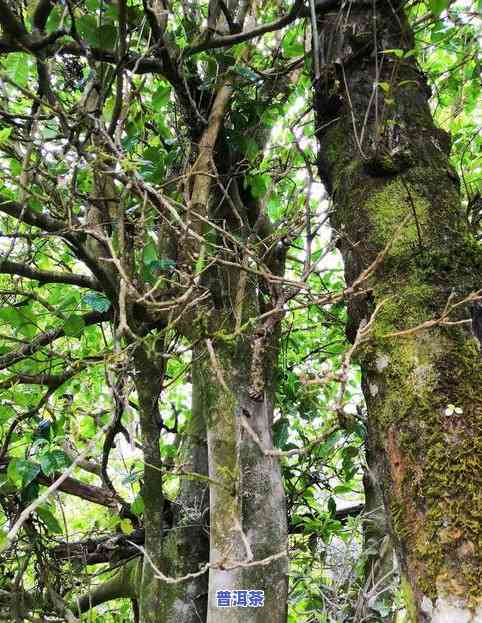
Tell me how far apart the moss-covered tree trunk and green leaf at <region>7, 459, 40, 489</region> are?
4.48 feet

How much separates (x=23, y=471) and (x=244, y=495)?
0.86 meters

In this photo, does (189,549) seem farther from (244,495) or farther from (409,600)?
(409,600)

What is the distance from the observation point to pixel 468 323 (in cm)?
137

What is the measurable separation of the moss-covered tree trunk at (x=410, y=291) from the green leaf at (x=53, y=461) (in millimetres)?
1249

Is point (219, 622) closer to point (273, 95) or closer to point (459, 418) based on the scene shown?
point (459, 418)

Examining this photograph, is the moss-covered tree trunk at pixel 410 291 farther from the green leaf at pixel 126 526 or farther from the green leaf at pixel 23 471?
the green leaf at pixel 126 526

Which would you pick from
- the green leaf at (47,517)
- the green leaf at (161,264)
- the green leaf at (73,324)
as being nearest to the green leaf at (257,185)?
the green leaf at (161,264)

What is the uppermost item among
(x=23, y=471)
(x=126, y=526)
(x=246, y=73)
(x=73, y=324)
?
(x=246, y=73)

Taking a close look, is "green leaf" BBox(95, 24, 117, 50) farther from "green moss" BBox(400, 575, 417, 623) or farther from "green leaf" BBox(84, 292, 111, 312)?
"green moss" BBox(400, 575, 417, 623)

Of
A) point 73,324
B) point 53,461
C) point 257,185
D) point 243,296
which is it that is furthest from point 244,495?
point 257,185

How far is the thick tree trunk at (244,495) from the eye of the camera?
79.7 inches

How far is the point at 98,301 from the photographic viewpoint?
7.41ft

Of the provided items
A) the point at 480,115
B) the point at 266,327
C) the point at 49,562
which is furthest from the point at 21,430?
the point at 480,115

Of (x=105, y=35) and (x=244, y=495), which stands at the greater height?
(x=105, y=35)
